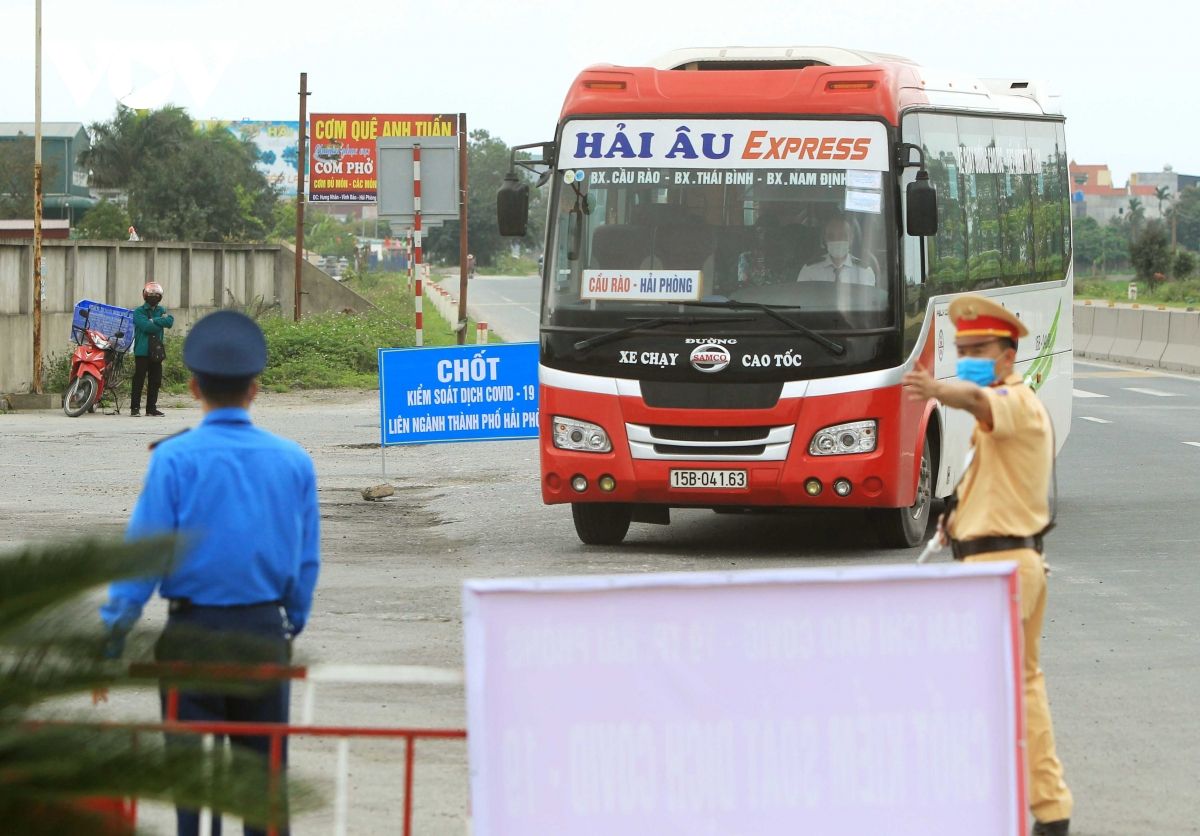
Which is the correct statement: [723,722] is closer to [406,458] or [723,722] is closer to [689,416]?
[689,416]

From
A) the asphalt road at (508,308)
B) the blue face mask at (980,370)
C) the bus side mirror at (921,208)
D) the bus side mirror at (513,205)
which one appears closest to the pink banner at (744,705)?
the blue face mask at (980,370)

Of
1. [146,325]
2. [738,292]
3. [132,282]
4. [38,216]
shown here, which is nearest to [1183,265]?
[132,282]

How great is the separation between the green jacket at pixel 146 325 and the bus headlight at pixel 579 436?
13.6 metres

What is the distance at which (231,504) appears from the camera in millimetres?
4965

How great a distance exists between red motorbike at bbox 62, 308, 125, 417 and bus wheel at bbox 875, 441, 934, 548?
1595cm

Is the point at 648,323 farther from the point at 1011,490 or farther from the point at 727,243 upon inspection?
the point at 1011,490

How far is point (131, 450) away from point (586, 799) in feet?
59.3

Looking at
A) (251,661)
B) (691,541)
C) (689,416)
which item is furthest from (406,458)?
(251,661)

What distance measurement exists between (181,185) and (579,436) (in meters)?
71.3

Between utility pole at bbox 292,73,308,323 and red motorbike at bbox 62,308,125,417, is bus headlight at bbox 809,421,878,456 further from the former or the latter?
utility pole at bbox 292,73,308,323

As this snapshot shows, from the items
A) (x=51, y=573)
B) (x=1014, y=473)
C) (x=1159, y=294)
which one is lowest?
(x=1159, y=294)

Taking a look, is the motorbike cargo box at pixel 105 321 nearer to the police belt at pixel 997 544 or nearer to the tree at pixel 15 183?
the police belt at pixel 997 544

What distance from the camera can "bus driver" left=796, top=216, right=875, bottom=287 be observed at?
12930 mm

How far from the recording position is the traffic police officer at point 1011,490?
6.05 m
